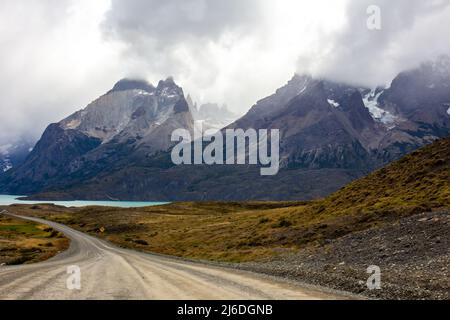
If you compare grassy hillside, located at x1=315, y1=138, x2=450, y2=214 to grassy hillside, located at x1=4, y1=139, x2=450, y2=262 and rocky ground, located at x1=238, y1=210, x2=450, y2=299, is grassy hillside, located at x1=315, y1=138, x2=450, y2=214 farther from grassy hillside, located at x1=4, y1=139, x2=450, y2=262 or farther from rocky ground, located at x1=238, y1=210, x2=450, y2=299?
rocky ground, located at x1=238, y1=210, x2=450, y2=299

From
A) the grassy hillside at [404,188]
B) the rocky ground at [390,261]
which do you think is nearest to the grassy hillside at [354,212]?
the grassy hillside at [404,188]

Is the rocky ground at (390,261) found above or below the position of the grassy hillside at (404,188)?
below

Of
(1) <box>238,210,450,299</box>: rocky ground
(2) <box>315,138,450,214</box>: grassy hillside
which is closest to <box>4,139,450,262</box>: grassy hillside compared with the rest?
(2) <box>315,138,450,214</box>: grassy hillside

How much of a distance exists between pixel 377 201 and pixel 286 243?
646 inches

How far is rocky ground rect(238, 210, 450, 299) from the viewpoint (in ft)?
91.4

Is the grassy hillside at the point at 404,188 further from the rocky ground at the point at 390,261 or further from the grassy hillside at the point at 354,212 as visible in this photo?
the rocky ground at the point at 390,261

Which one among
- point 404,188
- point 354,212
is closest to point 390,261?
point 354,212

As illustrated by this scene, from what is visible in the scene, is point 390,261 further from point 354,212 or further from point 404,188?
point 404,188

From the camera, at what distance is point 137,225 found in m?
162

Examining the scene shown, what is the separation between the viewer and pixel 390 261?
38625mm

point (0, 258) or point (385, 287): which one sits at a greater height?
point (385, 287)

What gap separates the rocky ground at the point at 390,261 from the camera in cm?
2786
